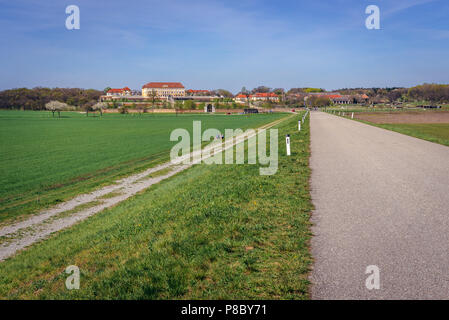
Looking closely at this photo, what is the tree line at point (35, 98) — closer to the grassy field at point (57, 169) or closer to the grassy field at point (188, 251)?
the grassy field at point (57, 169)

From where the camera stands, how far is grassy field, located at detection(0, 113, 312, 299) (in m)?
4.23

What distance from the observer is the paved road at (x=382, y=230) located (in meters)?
4.05

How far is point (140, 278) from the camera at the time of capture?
14.9ft

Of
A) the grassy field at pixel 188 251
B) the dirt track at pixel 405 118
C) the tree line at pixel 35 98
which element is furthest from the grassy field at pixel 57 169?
the tree line at pixel 35 98

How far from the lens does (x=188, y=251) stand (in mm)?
5305

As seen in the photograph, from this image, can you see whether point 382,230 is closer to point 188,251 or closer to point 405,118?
point 188,251

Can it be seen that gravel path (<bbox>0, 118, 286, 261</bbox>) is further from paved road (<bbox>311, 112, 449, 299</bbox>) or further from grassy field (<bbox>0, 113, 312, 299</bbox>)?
paved road (<bbox>311, 112, 449, 299</bbox>)

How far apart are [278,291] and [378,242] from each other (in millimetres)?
2408

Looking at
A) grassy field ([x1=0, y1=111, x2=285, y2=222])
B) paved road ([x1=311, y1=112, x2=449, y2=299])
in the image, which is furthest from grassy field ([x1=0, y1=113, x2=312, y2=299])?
grassy field ([x1=0, y1=111, x2=285, y2=222])

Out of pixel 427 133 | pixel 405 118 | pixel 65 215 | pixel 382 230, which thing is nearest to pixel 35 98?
pixel 405 118

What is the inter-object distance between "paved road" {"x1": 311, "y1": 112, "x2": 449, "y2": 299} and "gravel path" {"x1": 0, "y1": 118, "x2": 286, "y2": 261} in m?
7.44

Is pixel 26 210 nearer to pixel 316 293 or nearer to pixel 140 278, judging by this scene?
pixel 140 278

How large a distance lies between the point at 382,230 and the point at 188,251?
3.60 meters
